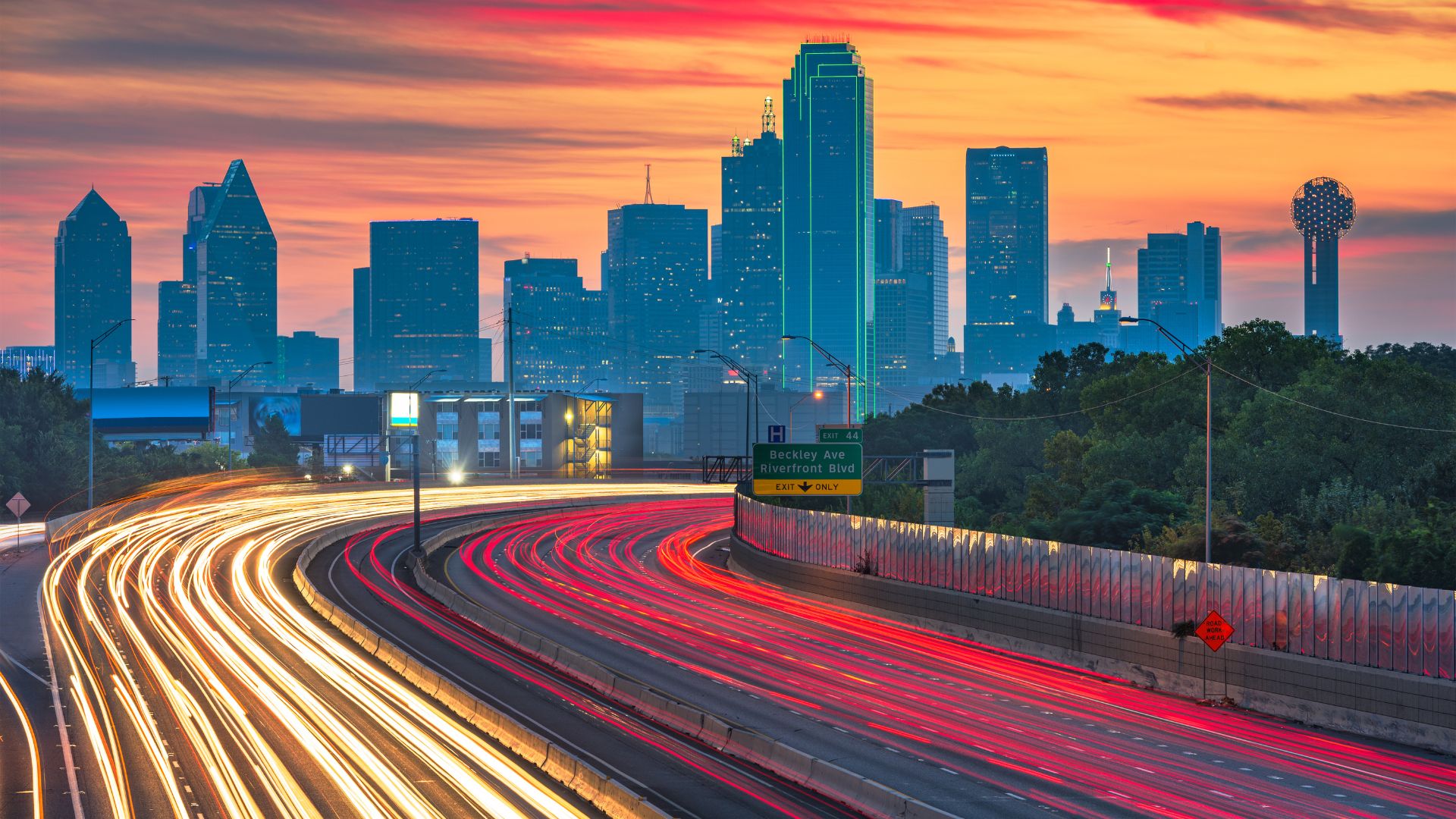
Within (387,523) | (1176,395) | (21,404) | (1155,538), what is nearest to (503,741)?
(1155,538)

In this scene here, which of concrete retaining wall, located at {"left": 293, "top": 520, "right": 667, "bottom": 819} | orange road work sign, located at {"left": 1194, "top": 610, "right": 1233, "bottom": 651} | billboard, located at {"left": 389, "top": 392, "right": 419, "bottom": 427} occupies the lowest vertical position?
concrete retaining wall, located at {"left": 293, "top": 520, "right": 667, "bottom": 819}

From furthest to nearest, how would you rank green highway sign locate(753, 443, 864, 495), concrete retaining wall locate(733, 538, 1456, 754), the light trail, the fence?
1. green highway sign locate(753, 443, 864, 495)
2. the fence
3. concrete retaining wall locate(733, 538, 1456, 754)
4. the light trail

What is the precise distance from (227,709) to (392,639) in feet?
36.1

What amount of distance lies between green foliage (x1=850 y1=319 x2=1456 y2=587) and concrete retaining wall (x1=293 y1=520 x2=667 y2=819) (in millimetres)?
23077

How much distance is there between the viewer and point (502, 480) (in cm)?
12462

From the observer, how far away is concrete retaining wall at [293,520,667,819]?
74.8ft

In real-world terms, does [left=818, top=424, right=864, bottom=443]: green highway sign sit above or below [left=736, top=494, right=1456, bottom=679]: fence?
above

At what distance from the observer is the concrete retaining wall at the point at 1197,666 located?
2773cm

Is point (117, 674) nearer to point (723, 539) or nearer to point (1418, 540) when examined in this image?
point (1418, 540)

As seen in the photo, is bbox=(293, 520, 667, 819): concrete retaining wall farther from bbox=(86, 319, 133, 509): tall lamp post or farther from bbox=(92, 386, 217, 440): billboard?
bbox=(92, 386, 217, 440): billboard

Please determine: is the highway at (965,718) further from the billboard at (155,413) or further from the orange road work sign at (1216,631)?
the billboard at (155,413)

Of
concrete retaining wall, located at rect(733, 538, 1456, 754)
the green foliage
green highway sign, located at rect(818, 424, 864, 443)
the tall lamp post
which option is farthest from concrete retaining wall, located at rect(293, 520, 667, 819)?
the green foliage

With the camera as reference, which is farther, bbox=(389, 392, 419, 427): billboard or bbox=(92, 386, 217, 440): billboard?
bbox=(92, 386, 217, 440): billboard

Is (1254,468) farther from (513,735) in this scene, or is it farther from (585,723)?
(513,735)
